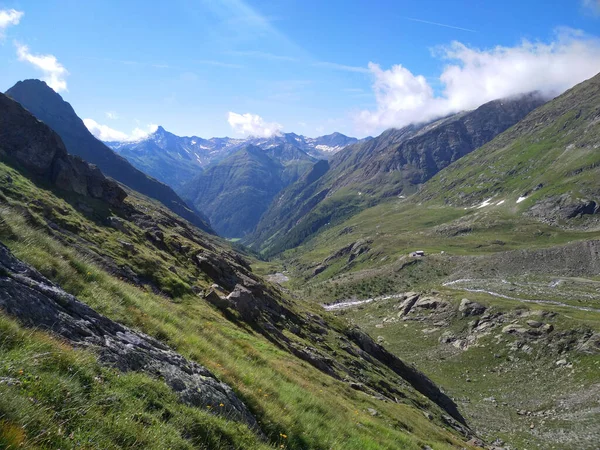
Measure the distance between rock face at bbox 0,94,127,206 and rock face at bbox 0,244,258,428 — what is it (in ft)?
187

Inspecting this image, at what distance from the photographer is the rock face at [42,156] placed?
191 ft

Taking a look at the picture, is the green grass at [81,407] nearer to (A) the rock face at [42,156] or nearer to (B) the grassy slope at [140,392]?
(B) the grassy slope at [140,392]

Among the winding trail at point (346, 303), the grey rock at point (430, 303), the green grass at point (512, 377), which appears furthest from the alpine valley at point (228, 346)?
the winding trail at point (346, 303)

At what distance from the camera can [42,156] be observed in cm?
5975

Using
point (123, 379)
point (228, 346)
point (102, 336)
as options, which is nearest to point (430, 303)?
point (228, 346)

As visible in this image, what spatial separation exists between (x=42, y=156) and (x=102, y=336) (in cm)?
6276

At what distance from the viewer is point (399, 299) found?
405 feet

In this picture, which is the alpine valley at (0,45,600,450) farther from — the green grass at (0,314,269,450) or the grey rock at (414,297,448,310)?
the grey rock at (414,297,448,310)

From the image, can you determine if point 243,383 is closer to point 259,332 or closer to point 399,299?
point 259,332

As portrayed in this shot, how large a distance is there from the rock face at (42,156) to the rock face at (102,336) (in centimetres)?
5710

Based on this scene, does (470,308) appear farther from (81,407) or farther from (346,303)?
(81,407)

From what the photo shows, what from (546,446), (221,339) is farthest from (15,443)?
(546,446)

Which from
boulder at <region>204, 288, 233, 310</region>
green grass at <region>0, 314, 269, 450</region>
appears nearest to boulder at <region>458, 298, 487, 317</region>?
boulder at <region>204, 288, 233, 310</region>

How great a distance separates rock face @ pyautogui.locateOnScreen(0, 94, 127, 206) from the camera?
58188 millimetres
